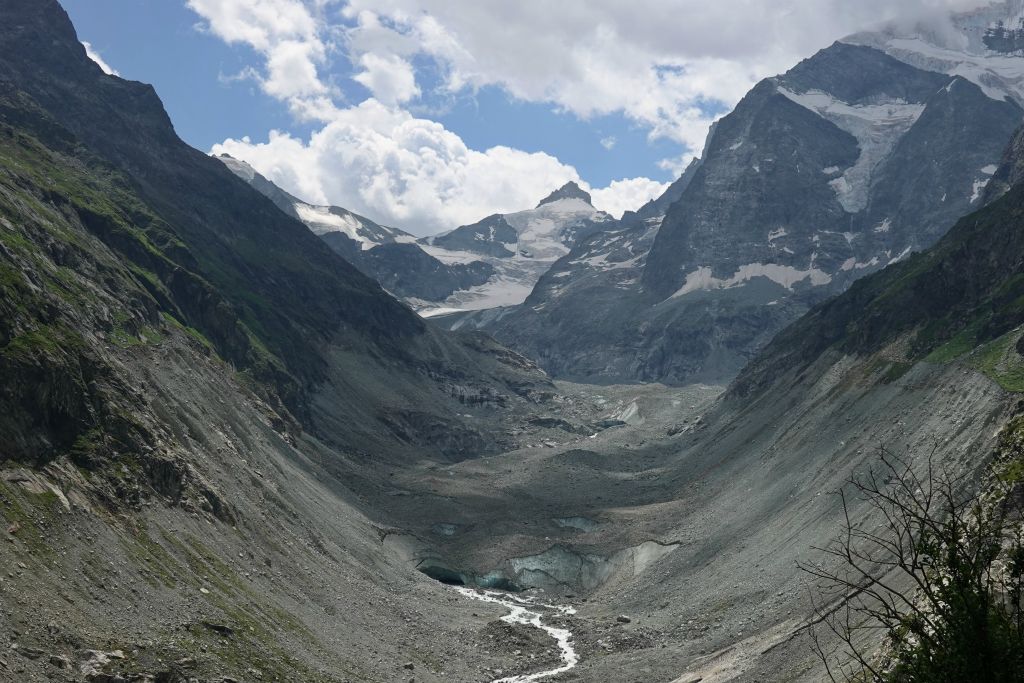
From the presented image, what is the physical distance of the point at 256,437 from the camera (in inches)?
4712

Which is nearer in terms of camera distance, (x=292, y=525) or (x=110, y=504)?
(x=110, y=504)

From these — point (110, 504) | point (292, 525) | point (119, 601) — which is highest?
point (292, 525)

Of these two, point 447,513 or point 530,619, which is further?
point 447,513

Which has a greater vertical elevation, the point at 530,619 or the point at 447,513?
the point at 447,513

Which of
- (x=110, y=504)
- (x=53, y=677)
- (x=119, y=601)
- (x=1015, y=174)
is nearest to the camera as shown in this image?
(x=53, y=677)

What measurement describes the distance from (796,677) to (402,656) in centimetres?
3432

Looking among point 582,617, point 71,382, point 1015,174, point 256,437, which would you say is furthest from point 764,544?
point 1015,174

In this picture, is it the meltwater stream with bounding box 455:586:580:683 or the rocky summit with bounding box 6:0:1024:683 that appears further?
the meltwater stream with bounding box 455:586:580:683

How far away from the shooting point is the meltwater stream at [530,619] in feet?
265

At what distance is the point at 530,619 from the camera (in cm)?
10362

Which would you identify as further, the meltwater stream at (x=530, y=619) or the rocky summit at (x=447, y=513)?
the meltwater stream at (x=530, y=619)

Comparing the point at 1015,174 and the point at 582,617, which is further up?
the point at 1015,174

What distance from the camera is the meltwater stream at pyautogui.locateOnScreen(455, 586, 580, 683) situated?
265 ft

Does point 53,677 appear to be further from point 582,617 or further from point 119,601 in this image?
point 582,617
